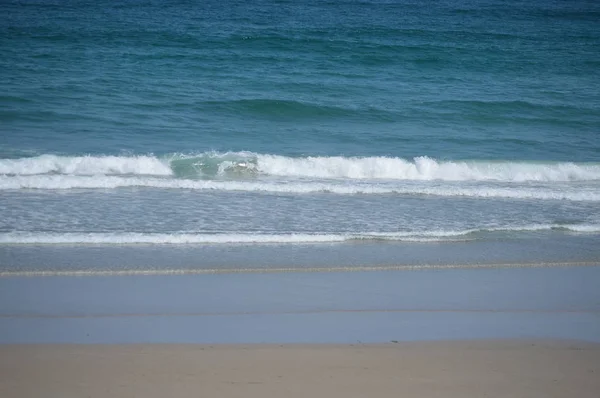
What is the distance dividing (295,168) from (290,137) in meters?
2.63

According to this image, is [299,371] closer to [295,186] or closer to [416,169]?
[295,186]

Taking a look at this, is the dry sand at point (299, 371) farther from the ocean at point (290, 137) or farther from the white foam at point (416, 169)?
the white foam at point (416, 169)

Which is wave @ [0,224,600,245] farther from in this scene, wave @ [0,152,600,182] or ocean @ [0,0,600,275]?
wave @ [0,152,600,182]

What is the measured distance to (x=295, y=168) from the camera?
14.2 meters

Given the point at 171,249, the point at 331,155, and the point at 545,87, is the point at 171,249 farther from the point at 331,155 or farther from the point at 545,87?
the point at 545,87

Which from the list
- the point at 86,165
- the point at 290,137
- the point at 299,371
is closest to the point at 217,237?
the point at 299,371

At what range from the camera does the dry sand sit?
5.55 metres

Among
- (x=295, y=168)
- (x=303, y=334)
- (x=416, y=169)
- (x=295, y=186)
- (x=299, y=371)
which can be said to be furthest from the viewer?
(x=416, y=169)

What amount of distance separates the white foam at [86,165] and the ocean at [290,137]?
44mm

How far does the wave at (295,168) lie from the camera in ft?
43.8

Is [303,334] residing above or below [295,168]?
→ below

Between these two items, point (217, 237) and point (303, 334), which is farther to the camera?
point (217, 237)

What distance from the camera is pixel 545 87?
72.2 ft

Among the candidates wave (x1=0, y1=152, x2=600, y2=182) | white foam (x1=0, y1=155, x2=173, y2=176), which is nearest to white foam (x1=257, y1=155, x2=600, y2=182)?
wave (x1=0, y1=152, x2=600, y2=182)
